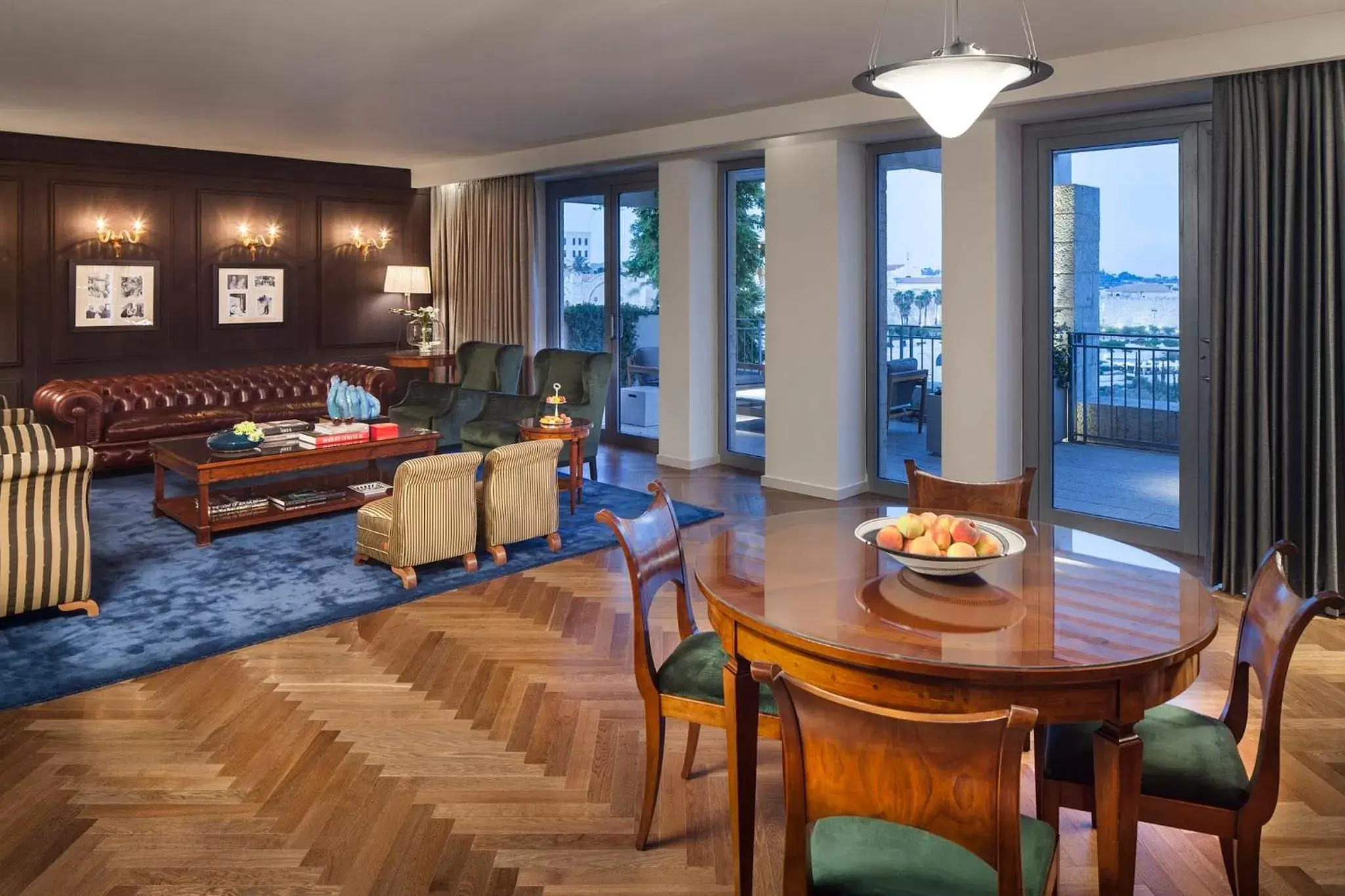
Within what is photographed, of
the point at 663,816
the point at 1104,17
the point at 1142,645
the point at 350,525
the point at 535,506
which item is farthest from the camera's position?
the point at 350,525

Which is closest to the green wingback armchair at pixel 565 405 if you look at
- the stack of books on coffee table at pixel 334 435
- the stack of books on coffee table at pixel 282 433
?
the stack of books on coffee table at pixel 334 435

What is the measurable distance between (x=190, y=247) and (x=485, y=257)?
8.43 ft

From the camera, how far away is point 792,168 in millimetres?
7008

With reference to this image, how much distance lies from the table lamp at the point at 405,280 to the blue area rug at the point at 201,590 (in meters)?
3.68

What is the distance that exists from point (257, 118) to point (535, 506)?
3.91 m

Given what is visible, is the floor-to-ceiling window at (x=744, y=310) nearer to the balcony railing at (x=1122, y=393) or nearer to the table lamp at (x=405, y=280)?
the balcony railing at (x=1122, y=393)

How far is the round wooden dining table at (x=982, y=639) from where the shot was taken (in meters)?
1.81

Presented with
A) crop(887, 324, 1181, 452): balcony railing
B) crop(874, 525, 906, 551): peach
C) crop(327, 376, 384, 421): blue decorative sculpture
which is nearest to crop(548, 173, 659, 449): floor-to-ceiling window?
crop(327, 376, 384, 421): blue decorative sculpture

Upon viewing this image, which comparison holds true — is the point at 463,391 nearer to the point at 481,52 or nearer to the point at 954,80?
the point at 481,52

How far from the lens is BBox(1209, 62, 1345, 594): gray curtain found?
441 cm

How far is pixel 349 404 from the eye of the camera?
6.38m

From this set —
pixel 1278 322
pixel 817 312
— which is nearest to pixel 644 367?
pixel 817 312

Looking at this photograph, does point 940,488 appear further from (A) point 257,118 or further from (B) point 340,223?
(B) point 340,223

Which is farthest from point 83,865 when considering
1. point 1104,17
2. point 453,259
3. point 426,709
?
point 453,259
